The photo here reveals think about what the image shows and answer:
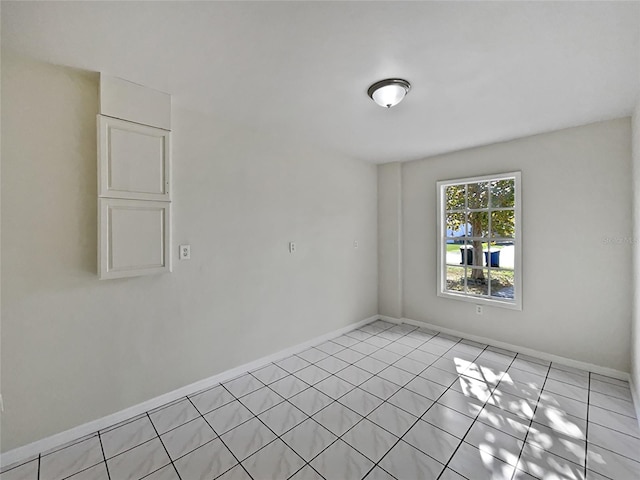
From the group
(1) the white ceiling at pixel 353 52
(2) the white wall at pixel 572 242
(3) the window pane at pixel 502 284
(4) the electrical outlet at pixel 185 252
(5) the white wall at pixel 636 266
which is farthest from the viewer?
(3) the window pane at pixel 502 284

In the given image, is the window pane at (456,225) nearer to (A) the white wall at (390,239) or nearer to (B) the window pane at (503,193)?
(B) the window pane at (503,193)

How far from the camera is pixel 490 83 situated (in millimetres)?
2031

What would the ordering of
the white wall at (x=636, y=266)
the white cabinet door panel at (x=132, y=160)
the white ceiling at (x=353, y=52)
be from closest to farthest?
the white ceiling at (x=353, y=52) → the white cabinet door panel at (x=132, y=160) → the white wall at (x=636, y=266)

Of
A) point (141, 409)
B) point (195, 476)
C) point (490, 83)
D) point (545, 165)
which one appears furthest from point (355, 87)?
point (141, 409)

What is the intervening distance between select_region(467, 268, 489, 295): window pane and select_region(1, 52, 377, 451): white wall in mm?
1784

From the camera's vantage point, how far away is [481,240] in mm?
3627

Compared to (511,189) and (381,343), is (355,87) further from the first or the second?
(381,343)

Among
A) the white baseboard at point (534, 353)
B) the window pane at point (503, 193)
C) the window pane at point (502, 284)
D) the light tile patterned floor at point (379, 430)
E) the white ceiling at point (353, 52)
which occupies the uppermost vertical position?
the white ceiling at point (353, 52)

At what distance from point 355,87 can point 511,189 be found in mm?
2467

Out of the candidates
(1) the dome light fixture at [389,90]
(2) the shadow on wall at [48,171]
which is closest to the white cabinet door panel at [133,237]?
(2) the shadow on wall at [48,171]

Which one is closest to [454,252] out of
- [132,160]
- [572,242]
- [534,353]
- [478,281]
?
[478,281]

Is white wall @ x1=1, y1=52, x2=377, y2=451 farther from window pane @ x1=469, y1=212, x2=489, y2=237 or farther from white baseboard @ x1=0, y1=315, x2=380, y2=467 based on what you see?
window pane @ x1=469, y1=212, x2=489, y2=237

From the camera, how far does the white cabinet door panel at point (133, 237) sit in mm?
1945

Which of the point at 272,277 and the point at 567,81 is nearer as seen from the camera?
the point at 567,81
